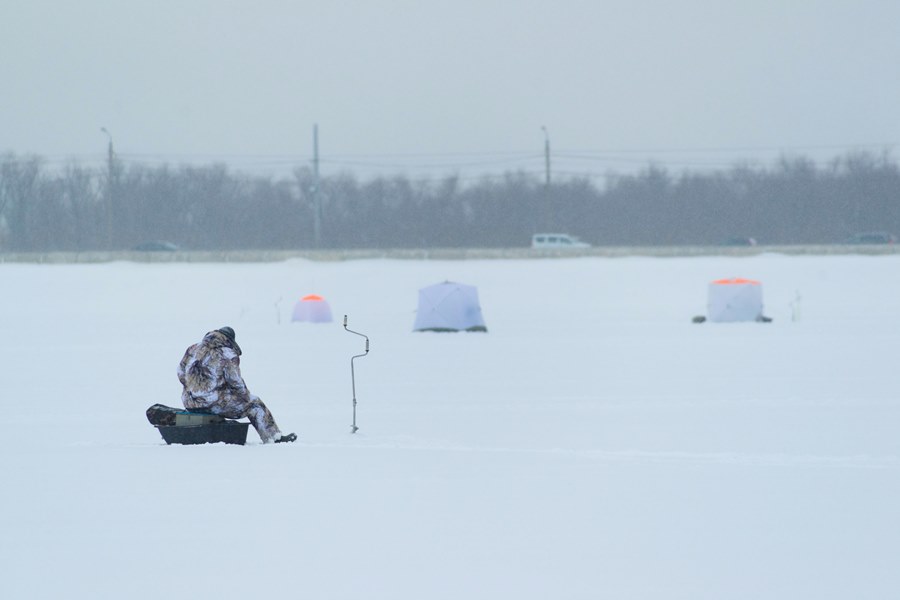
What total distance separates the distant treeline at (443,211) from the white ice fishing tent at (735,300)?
44.0m

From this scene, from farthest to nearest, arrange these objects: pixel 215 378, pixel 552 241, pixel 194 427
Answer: pixel 552 241 → pixel 194 427 → pixel 215 378

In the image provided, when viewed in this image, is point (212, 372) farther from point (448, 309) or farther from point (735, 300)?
point (735, 300)

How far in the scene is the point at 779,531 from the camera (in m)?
9.23

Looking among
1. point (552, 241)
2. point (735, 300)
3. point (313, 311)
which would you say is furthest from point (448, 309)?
point (552, 241)

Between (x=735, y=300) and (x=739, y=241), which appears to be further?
(x=739, y=241)

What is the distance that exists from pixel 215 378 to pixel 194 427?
2.14ft

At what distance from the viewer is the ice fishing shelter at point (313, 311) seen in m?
40.3

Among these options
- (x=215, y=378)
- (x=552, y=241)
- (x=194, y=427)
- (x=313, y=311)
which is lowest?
(x=313, y=311)

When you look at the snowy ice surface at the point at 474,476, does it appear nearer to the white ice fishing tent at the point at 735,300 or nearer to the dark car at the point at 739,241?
the white ice fishing tent at the point at 735,300

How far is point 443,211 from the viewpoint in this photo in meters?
91.8

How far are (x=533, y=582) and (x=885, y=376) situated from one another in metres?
15.2

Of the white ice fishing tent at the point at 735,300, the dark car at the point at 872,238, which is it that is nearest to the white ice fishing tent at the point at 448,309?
the white ice fishing tent at the point at 735,300

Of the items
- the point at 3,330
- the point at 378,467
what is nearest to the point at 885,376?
the point at 378,467

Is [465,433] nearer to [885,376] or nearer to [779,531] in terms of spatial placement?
[779,531]
